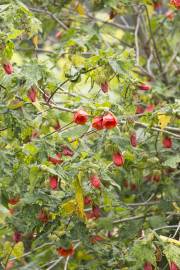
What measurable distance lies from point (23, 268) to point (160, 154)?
95 cm

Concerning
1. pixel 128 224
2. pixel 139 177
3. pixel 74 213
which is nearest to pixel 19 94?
pixel 74 213

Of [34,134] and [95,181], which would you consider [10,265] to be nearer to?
[34,134]

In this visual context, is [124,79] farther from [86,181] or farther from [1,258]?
[1,258]

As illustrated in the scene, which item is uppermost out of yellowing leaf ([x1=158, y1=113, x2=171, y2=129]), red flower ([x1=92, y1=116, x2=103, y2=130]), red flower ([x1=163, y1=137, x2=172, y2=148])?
red flower ([x1=92, y1=116, x2=103, y2=130])

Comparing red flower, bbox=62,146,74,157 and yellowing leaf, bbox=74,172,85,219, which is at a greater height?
red flower, bbox=62,146,74,157

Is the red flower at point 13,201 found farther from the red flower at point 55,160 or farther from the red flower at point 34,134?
the red flower at point 55,160

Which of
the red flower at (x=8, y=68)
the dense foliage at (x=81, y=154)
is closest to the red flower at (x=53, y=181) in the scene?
the dense foliage at (x=81, y=154)

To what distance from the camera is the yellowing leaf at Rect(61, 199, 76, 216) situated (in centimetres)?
269

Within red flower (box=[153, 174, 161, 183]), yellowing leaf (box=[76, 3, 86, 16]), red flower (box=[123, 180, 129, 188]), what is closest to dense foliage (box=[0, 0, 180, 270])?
red flower (box=[153, 174, 161, 183])

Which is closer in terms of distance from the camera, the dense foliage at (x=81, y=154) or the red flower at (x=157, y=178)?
the dense foliage at (x=81, y=154)

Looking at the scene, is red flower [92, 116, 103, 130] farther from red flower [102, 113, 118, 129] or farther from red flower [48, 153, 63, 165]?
red flower [48, 153, 63, 165]

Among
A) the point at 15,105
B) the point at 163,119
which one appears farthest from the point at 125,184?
the point at 15,105

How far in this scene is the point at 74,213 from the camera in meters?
2.78

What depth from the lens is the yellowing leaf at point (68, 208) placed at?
269cm
